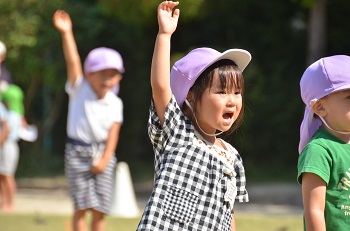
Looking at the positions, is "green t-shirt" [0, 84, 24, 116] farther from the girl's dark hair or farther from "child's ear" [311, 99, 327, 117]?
"child's ear" [311, 99, 327, 117]

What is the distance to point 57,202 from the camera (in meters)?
14.6

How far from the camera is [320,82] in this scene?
14.6ft

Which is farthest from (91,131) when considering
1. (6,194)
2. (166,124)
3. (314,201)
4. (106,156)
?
(6,194)

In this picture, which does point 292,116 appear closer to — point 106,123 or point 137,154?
point 137,154

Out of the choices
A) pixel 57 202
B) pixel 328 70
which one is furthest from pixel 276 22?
pixel 328 70

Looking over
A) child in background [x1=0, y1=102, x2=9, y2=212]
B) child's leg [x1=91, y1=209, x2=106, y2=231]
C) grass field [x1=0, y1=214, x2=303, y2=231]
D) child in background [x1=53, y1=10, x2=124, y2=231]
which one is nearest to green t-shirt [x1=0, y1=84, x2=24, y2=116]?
child in background [x1=0, y1=102, x2=9, y2=212]

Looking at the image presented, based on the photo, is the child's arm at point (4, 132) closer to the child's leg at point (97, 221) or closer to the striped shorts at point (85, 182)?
the striped shorts at point (85, 182)

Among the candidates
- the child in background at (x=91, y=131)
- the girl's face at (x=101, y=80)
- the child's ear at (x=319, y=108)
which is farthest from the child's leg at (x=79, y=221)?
the child's ear at (x=319, y=108)

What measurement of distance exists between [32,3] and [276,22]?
178 inches

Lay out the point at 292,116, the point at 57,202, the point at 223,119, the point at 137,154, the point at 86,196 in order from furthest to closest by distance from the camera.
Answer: the point at 137,154 → the point at 292,116 → the point at 57,202 → the point at 86,196 → the point at 223,119

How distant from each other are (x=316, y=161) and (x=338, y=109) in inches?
12.1

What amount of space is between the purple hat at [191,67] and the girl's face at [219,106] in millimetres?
86

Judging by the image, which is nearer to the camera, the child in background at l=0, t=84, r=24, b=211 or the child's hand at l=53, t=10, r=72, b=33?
the child's hand at l=53, t=10, r=72, b=33

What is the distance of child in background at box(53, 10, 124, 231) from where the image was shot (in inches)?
300
